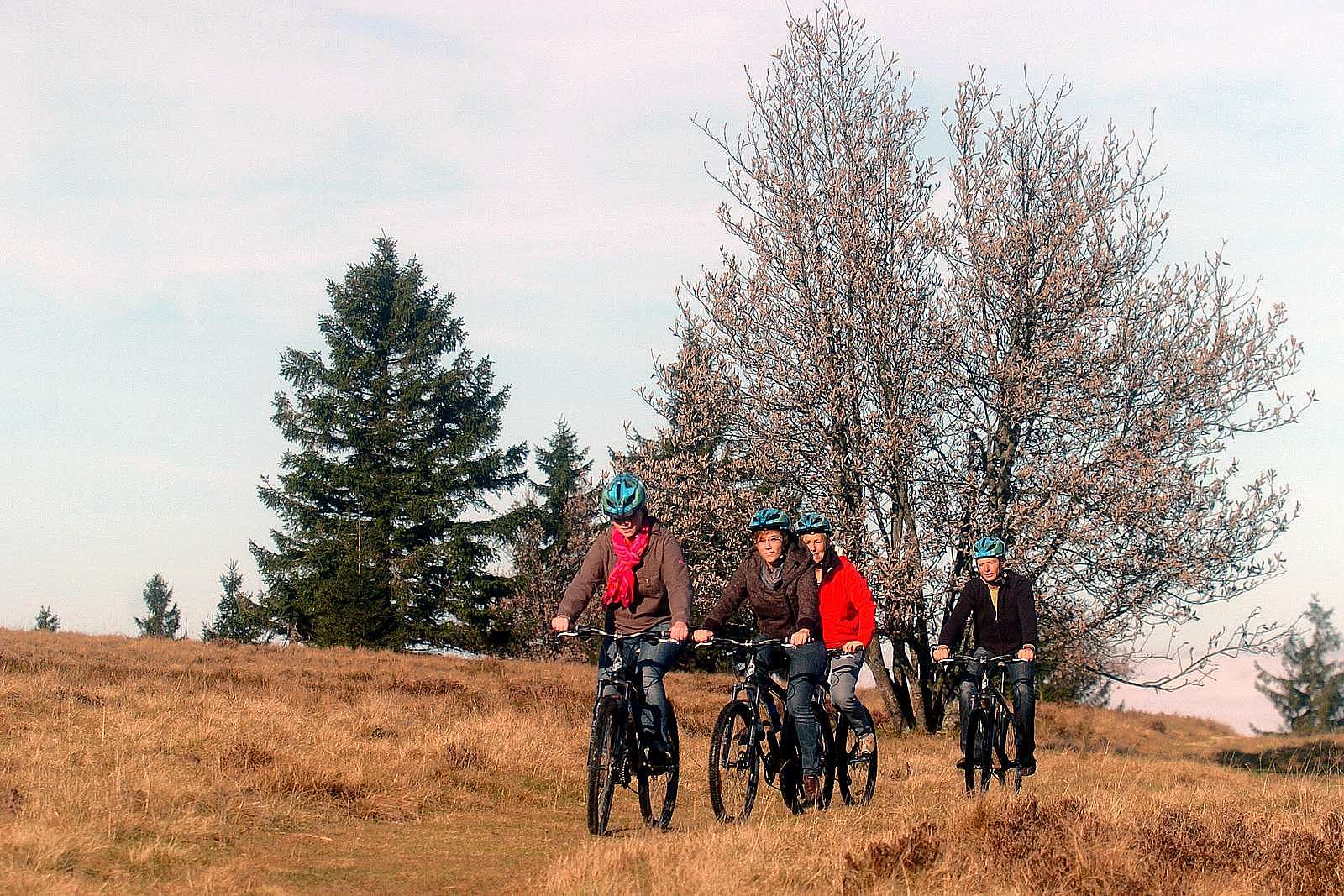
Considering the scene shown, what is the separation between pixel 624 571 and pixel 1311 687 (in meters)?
62.0

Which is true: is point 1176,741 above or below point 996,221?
below

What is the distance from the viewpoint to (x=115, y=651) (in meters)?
25.9

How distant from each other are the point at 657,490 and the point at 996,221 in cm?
704

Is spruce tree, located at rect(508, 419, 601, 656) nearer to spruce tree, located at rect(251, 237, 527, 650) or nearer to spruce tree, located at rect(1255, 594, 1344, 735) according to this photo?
spruce tree, located at rect(251, 237, 527, 650)

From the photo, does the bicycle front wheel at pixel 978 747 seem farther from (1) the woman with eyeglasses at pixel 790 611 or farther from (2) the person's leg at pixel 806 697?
(2) the person's leg at pixel 806 697

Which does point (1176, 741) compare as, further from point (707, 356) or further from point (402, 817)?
point (402, 817)

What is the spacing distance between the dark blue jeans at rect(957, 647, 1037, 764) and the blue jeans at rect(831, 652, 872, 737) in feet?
4.59

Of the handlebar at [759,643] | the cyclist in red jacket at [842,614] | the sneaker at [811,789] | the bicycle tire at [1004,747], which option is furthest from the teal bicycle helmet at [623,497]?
the bicycle tire at [1004,747]

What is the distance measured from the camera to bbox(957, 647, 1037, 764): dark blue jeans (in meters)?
11.2

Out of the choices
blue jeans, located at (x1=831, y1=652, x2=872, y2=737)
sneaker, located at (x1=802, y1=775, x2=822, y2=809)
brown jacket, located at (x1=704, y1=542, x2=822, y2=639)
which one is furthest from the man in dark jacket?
brown jacket, located at (x1=704, y1=542, x2=822, y2=639)

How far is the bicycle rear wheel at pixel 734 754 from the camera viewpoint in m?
8.96

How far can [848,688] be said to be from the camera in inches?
395

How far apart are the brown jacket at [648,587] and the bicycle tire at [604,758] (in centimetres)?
62

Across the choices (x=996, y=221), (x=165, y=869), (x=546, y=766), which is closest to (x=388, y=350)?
(x=996, y=221)
